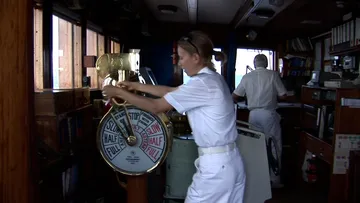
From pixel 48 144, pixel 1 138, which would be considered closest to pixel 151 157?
pixel 48 144

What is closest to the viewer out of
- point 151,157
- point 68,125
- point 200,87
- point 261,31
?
point 200,87

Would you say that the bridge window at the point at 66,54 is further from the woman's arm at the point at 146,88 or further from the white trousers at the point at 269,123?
the white trousers at the point at 269,123

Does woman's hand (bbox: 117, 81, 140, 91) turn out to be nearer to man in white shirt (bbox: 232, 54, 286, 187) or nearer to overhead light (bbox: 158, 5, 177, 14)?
man in white shirt (bbox: 232, 54, 286, 187)

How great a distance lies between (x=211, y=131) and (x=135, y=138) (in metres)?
0.45

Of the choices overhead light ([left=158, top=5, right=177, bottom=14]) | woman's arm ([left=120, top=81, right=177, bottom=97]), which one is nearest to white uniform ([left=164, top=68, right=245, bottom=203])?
woman's arm ([left=120, top=81, right=177, bottom=97])

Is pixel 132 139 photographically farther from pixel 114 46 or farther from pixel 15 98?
pixel 114 46

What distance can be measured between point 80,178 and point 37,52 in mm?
1127

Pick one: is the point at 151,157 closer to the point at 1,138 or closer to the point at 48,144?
the point at 48,144

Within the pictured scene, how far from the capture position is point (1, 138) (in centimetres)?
120

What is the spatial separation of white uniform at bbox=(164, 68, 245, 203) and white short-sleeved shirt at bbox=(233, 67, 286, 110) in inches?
89.5

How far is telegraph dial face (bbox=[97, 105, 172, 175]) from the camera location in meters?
1.91

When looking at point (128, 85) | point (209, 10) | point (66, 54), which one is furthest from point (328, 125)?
point (209, 10)

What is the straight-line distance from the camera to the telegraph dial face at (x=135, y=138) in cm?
191

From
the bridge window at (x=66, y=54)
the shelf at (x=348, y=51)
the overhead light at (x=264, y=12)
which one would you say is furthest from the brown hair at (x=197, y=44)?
the overhead light at (x=264, y=12)
